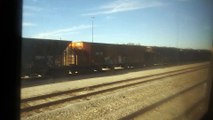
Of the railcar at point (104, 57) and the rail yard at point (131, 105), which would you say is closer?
the rail yard at point (131, 105)

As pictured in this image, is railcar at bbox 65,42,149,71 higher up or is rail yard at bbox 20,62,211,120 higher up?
railcar at bbox 65,42,149,71

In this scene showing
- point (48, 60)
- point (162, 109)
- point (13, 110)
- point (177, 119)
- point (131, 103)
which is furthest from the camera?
point (48, 60)

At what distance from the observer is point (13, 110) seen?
1530 mm

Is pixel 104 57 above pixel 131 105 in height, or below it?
above

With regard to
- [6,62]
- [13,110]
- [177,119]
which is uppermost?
[6,62]

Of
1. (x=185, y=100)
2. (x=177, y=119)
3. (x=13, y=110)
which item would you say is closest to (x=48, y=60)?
(x=185, y=100)

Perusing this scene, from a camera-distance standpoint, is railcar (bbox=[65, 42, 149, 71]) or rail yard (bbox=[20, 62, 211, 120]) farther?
railcar (bbox=[65, 42, 149, 71])

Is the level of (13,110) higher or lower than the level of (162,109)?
higher

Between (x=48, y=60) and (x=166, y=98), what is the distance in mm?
4290

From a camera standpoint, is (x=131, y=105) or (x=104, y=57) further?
(x=104, y=57)

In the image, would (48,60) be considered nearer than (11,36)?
No

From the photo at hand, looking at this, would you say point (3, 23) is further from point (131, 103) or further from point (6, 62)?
point (131, 103)

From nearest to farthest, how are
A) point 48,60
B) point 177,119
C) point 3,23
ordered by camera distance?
point 3,23
point 177,119
point 48,60

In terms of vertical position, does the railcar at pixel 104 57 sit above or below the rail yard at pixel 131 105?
above
